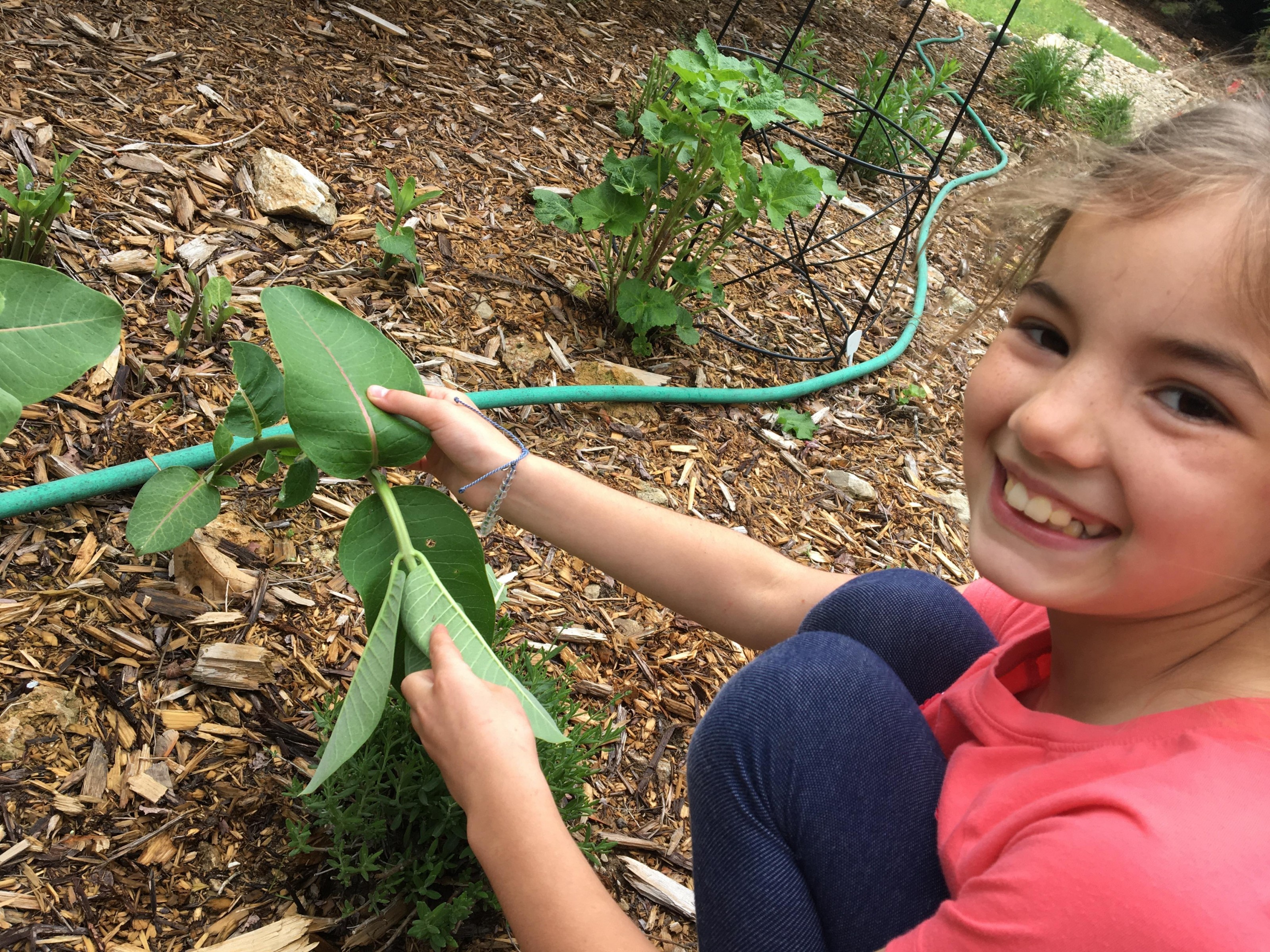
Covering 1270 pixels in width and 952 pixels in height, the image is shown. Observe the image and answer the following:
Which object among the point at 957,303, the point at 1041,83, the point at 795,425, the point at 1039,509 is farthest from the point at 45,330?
the point at 1041,83

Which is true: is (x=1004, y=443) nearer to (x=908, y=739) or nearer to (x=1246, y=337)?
(x=1246, y=337)

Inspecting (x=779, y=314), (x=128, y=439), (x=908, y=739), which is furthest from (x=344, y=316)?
(x=779, y=314)

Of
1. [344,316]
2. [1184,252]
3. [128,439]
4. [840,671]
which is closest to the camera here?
[1184,252]

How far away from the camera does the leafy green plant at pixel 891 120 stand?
3617mm

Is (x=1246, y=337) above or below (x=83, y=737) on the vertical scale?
above

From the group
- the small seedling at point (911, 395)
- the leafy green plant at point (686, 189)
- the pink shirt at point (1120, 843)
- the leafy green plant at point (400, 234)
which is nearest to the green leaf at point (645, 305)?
the leafy green plant at point (686, 189)

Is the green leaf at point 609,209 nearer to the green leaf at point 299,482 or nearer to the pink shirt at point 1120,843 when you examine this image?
the green leaf at point 299,482

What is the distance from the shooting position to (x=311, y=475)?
1.32 meters

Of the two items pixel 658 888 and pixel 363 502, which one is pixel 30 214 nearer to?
pixel 363 502

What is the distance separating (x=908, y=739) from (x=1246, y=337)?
1.75 feet

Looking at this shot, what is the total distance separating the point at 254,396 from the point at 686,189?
117cm

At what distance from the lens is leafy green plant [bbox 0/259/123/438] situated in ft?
3.65

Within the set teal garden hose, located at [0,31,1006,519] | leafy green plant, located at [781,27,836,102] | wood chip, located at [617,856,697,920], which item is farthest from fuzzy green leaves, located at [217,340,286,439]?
leafy green plant, located at [781,27,836,102]

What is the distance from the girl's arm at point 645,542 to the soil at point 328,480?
1.02 feet
